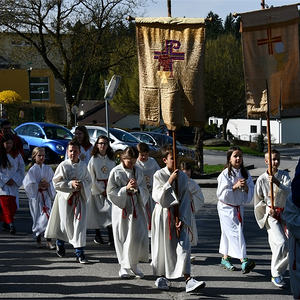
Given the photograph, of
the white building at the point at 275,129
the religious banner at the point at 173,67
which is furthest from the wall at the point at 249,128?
the religious banner at the point at 173,67

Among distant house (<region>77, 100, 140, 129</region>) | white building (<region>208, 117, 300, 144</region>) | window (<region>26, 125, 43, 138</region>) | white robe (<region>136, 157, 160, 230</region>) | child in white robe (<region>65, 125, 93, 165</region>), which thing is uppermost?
child in white robe (<region>65, 125, 93, 165</region>)

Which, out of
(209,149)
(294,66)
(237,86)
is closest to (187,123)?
(294,66)

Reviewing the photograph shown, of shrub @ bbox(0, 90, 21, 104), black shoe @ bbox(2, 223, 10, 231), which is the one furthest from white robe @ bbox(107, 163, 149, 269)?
shrub @ bbox(0, 90, 21, 104)

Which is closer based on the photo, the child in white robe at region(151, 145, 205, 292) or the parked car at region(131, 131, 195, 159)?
the child in white robe at region(151, 145, 205, 292)

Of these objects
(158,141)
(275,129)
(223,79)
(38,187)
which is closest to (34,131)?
(158,141)

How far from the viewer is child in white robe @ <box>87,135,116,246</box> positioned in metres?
11.4

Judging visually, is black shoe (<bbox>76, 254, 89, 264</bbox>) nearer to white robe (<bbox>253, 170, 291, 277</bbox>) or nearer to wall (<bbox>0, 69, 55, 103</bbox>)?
white robe (<bbox>253, 170, 291, 277</bbox>)

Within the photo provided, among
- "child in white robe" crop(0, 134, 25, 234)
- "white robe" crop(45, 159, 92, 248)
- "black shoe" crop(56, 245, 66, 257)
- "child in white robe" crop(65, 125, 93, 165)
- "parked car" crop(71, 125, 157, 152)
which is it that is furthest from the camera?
"parked car" crop(71, 125, 157, 152)

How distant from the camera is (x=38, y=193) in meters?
11.4

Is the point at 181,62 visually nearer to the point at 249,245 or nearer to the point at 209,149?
the point at 249,245

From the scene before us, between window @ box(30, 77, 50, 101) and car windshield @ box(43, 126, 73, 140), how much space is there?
Result: 115ft

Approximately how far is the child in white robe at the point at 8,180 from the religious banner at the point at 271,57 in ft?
15.8

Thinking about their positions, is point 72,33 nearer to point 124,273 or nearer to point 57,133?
point 57,133

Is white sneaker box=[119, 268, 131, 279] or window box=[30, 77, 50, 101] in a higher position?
window box=[30, 77, 50, 101]
